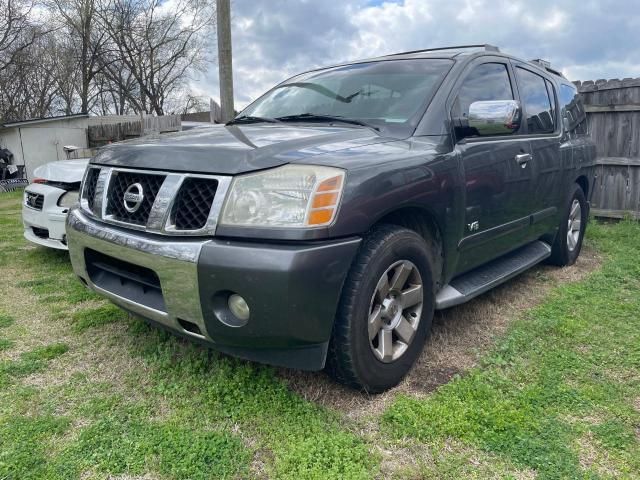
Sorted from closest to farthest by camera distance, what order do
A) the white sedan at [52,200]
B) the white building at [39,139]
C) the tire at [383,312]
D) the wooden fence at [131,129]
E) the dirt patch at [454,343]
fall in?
the tire at [383,312]
the dirt patch at [454,343]
the white sedan at [52,200]
the wooden fence at [131,129]
the white building at [39,139]

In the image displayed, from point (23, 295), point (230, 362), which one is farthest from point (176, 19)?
point (230, 362)

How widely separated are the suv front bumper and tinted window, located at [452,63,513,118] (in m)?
1.43

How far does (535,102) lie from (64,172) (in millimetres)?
4167

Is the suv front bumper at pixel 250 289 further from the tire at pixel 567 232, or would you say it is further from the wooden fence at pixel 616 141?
the wooden fence at pixel 616 141

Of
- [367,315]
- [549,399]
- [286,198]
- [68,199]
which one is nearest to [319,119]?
[286,198]

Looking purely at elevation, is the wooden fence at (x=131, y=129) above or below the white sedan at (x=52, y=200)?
above

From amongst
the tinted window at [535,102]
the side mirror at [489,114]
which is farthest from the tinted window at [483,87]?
the tinted window at [535,102]

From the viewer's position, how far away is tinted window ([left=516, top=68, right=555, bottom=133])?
151 inches

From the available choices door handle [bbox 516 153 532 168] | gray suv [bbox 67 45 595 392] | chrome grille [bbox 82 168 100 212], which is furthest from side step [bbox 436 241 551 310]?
chrome grille [bbox 82 168 100 212]

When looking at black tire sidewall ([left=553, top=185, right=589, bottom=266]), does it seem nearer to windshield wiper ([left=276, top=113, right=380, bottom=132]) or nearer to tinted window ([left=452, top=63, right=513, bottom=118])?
tinted window ([left=452, top=63, right=513, bottom=118])

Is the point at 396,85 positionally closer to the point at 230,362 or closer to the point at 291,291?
the point at 291,291

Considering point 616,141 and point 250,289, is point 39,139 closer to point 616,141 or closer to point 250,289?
point 616,141

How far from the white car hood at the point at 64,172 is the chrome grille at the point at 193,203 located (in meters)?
2.82

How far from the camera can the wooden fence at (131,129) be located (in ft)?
41.5
